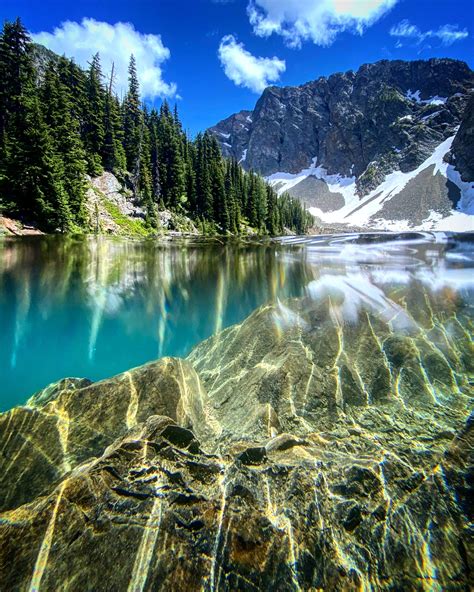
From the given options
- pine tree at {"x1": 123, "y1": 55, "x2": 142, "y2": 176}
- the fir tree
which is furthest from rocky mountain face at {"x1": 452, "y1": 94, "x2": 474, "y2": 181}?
the fir tree

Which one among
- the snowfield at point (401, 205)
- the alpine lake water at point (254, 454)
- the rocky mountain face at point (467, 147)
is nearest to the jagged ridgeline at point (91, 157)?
the alpine lake water at point (254, 454)

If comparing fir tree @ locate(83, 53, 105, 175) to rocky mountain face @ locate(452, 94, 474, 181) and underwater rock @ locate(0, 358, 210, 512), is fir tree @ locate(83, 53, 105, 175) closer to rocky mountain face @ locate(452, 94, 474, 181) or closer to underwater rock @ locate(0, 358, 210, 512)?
underwater rock @ locate(0, 358, 210, 512)

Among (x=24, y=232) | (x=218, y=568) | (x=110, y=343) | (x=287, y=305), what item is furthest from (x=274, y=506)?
(x=24, y=232)

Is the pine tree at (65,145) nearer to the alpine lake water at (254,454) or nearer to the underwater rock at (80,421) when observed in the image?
the alpine lake water at (254,454)

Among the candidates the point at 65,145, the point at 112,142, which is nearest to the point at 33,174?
the point at 65,145

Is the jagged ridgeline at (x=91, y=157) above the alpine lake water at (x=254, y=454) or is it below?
above

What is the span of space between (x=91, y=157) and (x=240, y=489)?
52608 millimetres

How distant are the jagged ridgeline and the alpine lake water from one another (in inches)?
928

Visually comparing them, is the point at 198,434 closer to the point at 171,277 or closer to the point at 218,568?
the point at 218,568

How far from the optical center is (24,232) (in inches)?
1014

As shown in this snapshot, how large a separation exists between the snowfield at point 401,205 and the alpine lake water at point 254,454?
125273 millimetres

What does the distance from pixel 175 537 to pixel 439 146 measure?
21940 cm

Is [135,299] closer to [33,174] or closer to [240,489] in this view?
[240,489]

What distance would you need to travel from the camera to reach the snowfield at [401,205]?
379 ft
